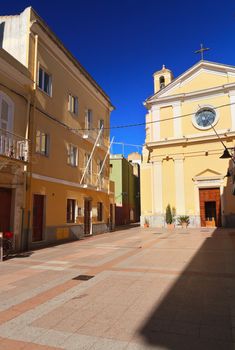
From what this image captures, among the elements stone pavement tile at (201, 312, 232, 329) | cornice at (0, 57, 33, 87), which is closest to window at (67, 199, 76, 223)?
cornice at (0, 57, 33, 87)

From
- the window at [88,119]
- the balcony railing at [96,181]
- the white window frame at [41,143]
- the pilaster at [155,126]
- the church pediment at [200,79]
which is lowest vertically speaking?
the balcony railing at [96,181]

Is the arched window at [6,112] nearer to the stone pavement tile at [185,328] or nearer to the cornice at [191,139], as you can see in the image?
the stone pavement tile at [185,328]

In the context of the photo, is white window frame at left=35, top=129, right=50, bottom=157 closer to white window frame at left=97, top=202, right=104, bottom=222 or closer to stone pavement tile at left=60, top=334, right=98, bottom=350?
white window frame at left=97, top=202, right=104, bottom=222

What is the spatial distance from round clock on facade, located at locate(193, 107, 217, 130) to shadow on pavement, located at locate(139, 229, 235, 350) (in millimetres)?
21435

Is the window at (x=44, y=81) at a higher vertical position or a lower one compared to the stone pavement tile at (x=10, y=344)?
higher

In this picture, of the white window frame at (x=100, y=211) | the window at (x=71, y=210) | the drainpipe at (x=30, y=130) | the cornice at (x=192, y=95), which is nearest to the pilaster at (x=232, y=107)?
the cornice at (x=192, y=95)

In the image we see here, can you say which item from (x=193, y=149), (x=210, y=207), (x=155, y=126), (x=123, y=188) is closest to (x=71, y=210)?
(x=210, y=207)

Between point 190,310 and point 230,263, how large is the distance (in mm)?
4515

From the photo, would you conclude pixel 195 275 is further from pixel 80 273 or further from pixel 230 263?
pixel 80 273

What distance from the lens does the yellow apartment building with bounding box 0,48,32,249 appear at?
1155 cm

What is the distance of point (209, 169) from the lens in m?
26.4

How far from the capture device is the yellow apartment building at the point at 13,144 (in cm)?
1155

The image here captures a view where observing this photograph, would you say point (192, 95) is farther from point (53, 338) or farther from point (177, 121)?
point (53, 338)

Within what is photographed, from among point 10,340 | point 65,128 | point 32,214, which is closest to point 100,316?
point 10,340
